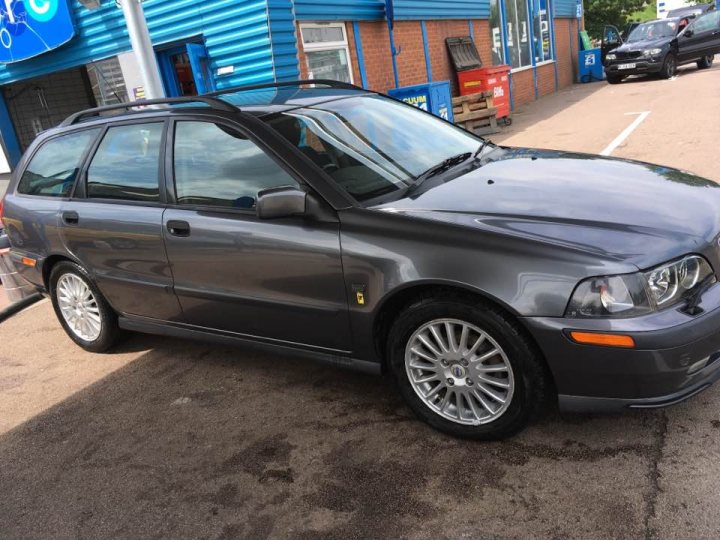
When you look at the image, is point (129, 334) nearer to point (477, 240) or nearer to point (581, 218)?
point (477, 240)

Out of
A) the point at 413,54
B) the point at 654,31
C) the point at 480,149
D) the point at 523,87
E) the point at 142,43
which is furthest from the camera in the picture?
the point at 654,31

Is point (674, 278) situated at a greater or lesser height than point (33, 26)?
lesser

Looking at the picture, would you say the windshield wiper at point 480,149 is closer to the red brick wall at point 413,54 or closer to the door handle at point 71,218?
the door handle at point 71,218

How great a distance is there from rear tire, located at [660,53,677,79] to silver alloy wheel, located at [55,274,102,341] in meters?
19.2

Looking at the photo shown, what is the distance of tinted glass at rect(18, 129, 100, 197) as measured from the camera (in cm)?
427

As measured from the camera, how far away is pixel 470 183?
130 inches

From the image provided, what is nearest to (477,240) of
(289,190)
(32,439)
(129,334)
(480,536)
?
(289,190)

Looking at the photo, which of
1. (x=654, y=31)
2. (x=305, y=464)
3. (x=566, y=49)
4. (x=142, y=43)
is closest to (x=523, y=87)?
(x=654, y=31)

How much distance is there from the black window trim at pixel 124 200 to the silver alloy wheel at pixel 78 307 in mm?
652

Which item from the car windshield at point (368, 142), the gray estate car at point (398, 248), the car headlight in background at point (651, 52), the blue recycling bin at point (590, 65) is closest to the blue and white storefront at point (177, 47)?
the gray estate car at point (398, 248)

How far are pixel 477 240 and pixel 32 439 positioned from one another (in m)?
2.80

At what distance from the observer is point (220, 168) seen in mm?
3473

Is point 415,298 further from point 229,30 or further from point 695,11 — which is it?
point 695,11

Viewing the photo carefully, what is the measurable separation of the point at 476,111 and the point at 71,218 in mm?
9934
